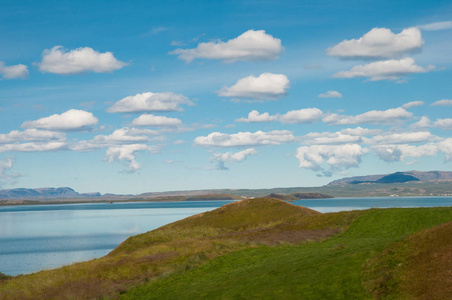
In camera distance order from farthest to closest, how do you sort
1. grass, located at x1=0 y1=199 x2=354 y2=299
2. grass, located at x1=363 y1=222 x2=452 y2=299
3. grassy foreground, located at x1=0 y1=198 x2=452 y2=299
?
grass, located at x1=0 y1=199 x2=354 y2=299, grassy foreground, located at x1=0 y1=198 x2=452 y2=299, grass, located at x1=363 y1=222 x2=452 y2=299

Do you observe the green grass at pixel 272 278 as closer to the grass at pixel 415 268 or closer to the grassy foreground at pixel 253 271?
the grassy foreground at pixel 253 271

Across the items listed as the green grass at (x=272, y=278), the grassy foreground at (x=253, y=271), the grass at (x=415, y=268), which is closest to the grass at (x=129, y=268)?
the grassy foreground at (x=253, y=271)

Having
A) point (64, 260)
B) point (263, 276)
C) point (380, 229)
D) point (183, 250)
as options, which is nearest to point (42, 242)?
point (64, 260)

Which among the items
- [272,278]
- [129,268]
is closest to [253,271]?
[272,278]

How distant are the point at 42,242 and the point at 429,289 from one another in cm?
11241

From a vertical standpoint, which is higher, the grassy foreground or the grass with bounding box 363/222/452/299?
the grass with bounding box 363/222/452/299

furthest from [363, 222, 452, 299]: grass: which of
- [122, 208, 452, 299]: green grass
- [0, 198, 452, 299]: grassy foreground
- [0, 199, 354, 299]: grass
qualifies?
[0, 199, 354, 299]: grass

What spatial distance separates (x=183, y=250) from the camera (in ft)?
157

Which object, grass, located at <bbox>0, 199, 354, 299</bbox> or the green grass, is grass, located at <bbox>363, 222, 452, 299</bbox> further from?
grass, located at <bbox>0, 199, 354, 299</bbox>

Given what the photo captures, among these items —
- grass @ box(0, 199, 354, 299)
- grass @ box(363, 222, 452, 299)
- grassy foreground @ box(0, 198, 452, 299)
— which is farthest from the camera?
grass @ box(0, 199, 354, 299)

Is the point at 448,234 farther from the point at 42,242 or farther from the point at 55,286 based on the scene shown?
the point at 42,242

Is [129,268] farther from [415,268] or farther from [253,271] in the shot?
[415,268]

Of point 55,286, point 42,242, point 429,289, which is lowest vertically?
point 42,242

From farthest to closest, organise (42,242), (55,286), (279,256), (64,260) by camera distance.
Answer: (42,242), (64,260), (279,256), (55,286)
